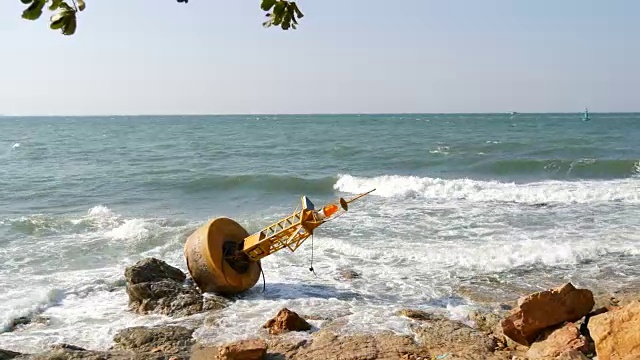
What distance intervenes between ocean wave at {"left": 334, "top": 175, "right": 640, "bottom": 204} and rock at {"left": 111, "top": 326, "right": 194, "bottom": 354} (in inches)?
549

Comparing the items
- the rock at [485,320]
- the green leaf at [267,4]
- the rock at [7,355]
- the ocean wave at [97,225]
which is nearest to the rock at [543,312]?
the rock at [485,320]

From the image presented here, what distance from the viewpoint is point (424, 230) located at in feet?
48.0

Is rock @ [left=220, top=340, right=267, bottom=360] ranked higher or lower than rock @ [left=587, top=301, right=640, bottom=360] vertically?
lower

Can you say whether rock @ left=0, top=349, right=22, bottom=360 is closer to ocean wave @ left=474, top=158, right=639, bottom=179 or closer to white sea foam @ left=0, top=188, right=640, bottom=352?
white sea foam @ left=0, top=188, right=640, bottom=352

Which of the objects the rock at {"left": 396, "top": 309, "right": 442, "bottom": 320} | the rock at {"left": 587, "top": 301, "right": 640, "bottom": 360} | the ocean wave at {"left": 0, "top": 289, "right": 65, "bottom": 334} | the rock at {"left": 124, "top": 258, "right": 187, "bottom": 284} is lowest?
the ocean wave at {"left": 0, "top": 289, "right": 65, "bottom": 334}

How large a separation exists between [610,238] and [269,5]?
41.3ft

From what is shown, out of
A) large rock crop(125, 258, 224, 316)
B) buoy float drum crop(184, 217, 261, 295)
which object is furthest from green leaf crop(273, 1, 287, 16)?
buoy float drum crop(184, 217, 261, 295)

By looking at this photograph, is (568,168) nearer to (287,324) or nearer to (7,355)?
(287,324)

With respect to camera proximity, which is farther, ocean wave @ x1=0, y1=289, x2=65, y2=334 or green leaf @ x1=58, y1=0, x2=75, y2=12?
ocean wave @ x1=0, y1=289, x2=65, y2=334

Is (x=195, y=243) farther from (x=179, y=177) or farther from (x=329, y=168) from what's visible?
(x=329, y=168)

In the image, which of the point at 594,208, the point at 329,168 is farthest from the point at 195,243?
the point at 329,168

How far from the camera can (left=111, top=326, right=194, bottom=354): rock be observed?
7.54 meters

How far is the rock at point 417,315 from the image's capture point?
840cm

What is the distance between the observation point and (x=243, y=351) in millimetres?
6895
